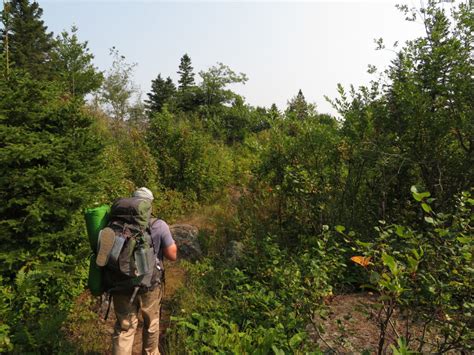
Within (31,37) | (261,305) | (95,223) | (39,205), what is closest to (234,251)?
(261,305)

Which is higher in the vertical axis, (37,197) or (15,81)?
(15,81)

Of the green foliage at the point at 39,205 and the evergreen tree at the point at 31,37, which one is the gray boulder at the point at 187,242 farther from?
the evergreen tree at the point at 31,37

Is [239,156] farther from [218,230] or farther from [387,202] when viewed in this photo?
[387,202]

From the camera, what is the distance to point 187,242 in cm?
651

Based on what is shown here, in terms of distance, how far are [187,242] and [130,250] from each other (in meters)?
3.61

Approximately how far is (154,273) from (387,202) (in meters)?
3.69

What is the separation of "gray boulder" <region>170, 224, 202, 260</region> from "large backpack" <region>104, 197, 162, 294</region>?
3.19 meters

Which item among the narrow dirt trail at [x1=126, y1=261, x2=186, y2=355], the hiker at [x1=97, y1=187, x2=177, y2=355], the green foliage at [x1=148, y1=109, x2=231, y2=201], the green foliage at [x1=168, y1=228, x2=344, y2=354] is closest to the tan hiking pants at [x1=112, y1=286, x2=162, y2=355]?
the hiker at [x1=97, y1=187, x2=177, y2=355]

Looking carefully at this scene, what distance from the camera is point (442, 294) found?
2062mm

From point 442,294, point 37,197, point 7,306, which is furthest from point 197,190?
point 442,294

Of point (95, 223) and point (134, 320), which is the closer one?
point (95, 223)

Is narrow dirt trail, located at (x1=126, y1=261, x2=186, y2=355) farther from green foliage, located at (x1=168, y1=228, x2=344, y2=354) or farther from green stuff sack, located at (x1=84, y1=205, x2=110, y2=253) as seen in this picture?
green stuff sack, located at (x1=84, y1=205, x2=110, y2=253)

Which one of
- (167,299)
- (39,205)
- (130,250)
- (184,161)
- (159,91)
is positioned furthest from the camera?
(159,91)

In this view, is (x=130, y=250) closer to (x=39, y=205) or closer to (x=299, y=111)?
(x=39, y=205)
